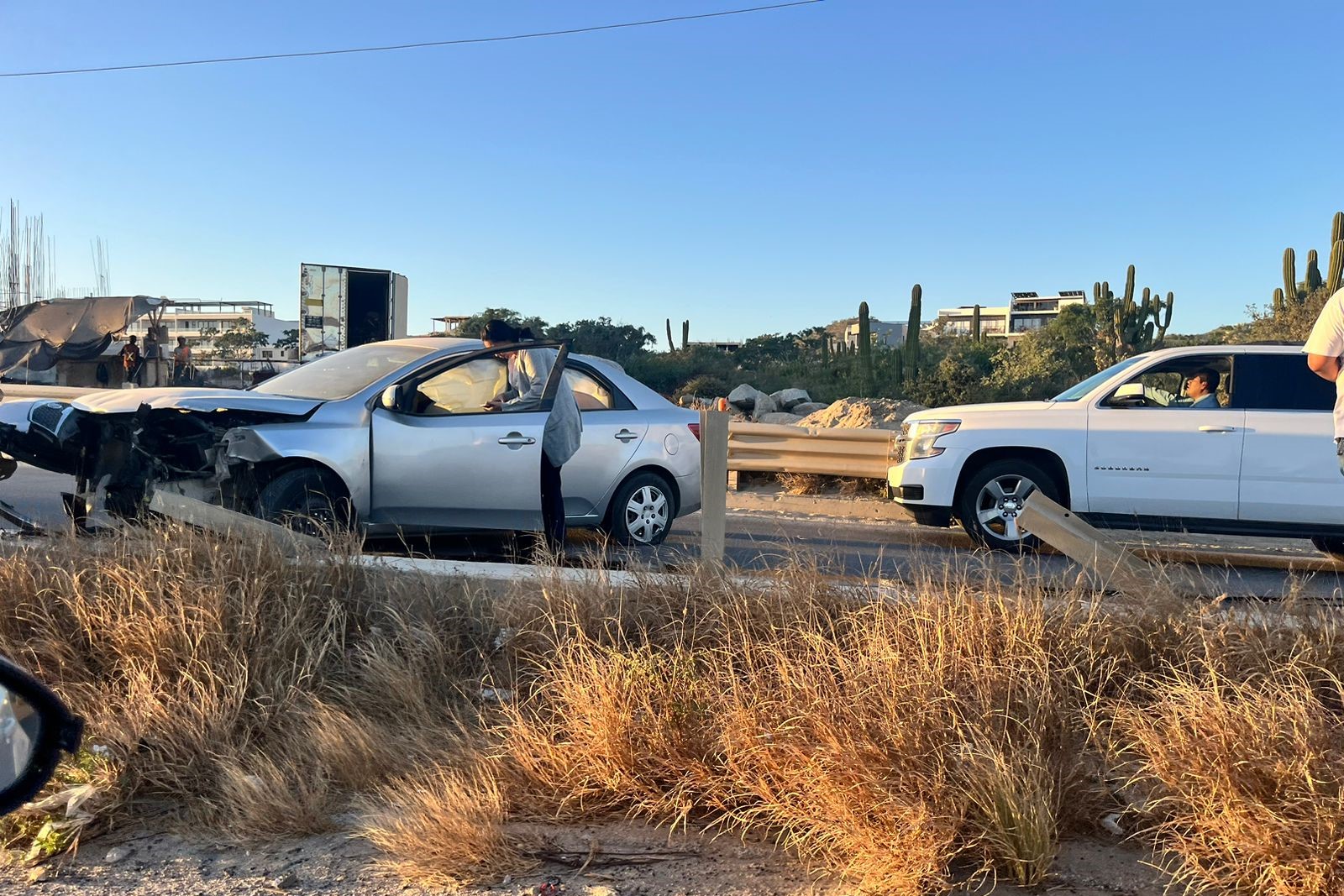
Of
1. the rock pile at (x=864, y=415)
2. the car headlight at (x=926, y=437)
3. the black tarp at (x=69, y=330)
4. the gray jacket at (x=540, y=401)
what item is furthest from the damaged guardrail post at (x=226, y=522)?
the black tarp at (x=69, y=330)

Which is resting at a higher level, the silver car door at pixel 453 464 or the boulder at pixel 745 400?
the boulder at pixel 745 400

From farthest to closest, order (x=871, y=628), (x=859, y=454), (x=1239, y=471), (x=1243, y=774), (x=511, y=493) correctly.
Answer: (x=859, y=454) → (x=1239, y=471) → (x=511, y=493) → (x=871, y=628) → (x=1243, y=774)

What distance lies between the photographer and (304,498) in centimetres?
630

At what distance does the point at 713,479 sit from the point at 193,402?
3203 mm

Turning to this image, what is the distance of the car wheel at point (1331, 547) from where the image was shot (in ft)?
28.9

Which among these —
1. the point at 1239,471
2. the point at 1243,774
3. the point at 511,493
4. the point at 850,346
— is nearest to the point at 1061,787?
the point at 1243,774

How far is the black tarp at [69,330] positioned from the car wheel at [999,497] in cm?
1993

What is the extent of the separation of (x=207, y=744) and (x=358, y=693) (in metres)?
0.55

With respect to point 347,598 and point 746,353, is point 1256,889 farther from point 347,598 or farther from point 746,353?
point 746,353

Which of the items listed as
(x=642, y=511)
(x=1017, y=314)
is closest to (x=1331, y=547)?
(x=642, y=511)

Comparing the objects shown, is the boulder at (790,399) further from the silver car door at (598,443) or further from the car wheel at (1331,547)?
the silver car door at (598,443)

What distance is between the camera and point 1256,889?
268cm

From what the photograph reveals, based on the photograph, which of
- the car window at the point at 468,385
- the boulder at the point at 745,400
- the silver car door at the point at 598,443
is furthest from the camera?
the boulder at the point at 745,400

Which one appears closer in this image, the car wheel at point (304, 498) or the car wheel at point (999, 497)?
the car wheel at point (304, 498)
